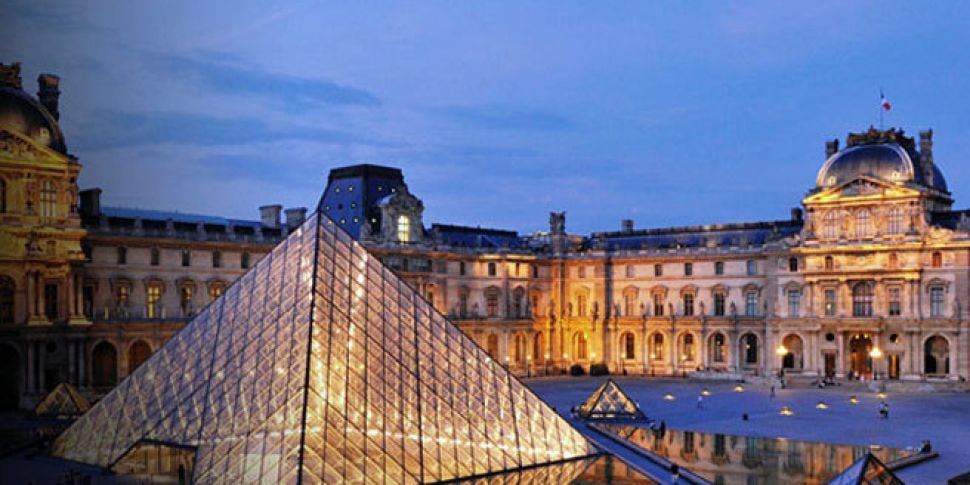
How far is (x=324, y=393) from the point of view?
2344 cm

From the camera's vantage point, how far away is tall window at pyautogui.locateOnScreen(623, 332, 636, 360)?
204 ft

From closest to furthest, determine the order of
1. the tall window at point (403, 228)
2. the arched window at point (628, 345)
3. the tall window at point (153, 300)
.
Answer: the tall window at point (153, 300)
the tall window at point (403, 228)
the arched window at point (628, 345)

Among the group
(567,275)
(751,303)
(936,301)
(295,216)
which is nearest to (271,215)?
(295,216)

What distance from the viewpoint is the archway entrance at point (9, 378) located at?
41.1m

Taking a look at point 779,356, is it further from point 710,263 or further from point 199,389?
point 199,389

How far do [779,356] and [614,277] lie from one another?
36.2 ft

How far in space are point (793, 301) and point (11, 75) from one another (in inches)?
1549

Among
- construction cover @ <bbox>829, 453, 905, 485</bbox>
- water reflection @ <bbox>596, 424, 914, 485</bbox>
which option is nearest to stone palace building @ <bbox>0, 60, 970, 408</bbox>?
water reflection @ <bbox>596, 424, 914, 485</bbox>

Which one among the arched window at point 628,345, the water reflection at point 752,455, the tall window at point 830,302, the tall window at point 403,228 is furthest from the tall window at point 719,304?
the water reflection at point 752,455

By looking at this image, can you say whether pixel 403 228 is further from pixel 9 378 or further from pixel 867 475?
pixel 867 475

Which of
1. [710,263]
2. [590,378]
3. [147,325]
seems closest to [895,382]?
[710,263]

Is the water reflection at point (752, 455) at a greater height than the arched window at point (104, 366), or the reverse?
the arched window at point (104, 366)

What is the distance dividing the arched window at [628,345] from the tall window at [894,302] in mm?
15069

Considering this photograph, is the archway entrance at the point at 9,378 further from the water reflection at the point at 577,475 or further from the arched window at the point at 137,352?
the water reflection at the point at 577,475
